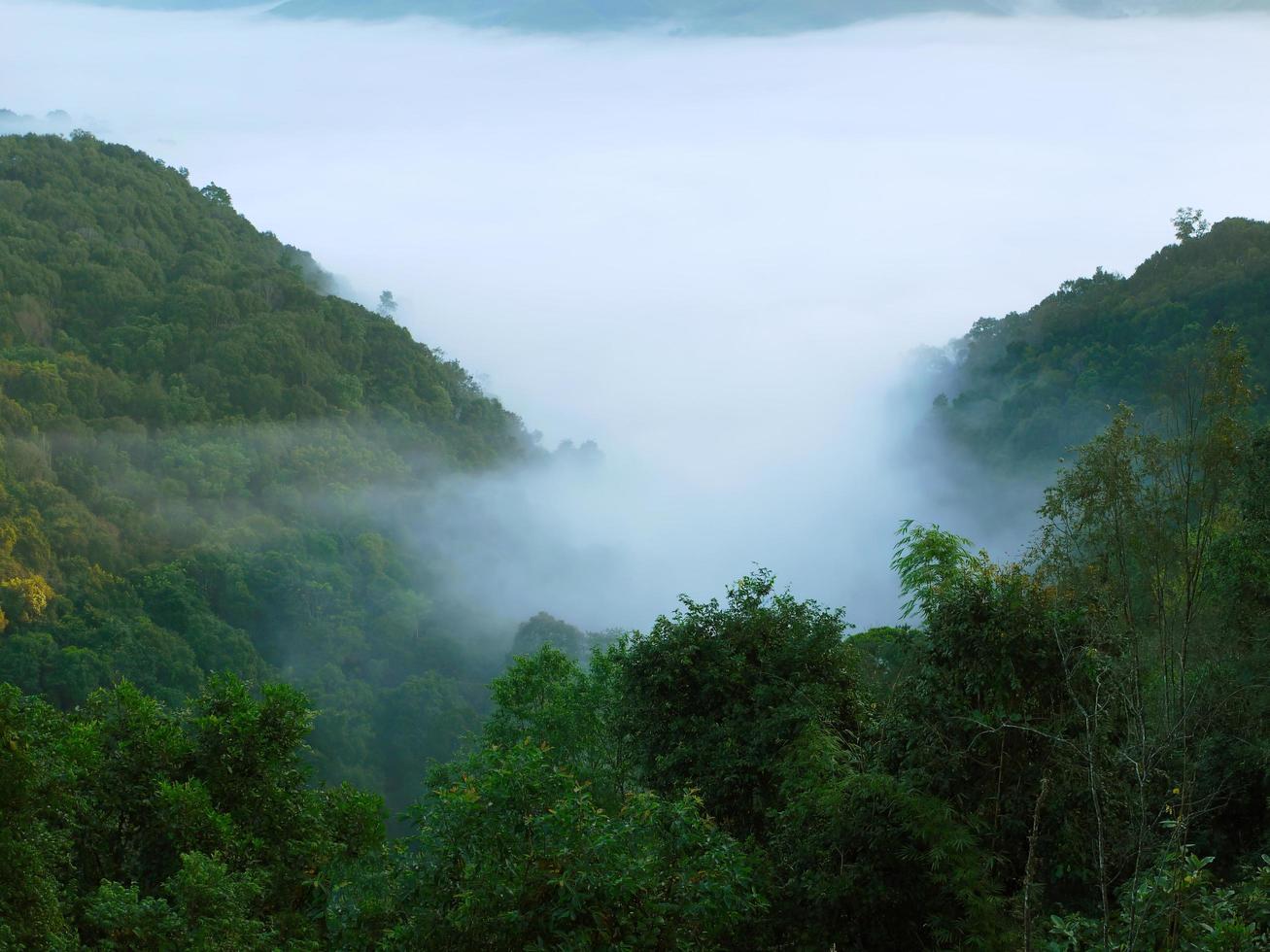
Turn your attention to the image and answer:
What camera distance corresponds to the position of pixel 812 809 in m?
10.1

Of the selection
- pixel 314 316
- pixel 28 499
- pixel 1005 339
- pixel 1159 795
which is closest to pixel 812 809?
pixel 1159 795

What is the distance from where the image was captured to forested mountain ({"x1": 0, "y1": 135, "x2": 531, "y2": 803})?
4412cm

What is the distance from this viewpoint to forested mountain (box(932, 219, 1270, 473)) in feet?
144

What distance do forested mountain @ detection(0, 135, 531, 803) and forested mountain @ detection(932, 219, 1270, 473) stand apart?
26.3 m

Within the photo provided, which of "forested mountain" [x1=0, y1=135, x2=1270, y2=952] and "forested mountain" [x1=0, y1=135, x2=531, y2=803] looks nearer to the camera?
"forested mountain" [x1=0, y1=135, x2=1270, y2=952]

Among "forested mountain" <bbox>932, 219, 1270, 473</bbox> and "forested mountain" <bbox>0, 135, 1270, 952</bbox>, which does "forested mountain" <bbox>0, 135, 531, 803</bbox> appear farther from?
"forested mountain" <bbox>0, 135, 1270, 952</bbox>

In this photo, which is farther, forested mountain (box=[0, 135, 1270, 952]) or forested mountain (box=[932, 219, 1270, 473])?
forested mountain (box=[932, 219, 1270, 473])

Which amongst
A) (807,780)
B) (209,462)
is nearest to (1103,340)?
(209,462)

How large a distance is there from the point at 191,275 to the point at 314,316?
839cm

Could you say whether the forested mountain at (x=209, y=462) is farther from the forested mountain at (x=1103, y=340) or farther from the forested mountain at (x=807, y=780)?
the forested mountain at (x=807, y=780)

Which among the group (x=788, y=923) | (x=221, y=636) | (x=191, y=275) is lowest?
(x=221, y=636)

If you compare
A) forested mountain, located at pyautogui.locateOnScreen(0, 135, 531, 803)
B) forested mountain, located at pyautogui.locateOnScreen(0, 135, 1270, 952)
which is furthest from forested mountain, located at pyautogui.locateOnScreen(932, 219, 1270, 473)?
forested mountain, located at pyautogui.locateOnScreen(0, 135, 1270, 952)

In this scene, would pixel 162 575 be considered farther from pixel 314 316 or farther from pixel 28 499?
pixel 314 316

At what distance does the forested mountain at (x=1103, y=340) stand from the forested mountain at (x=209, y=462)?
86.3 ft
